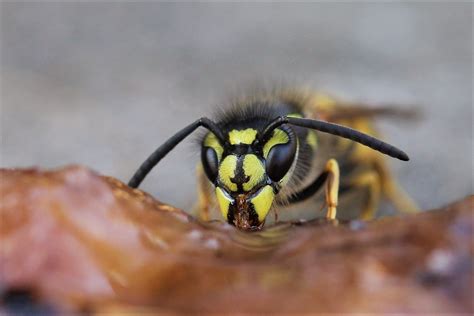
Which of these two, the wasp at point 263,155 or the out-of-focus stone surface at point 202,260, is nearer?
the out-of-focus stone surface at point 202,260

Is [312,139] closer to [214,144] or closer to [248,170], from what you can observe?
[214,144]

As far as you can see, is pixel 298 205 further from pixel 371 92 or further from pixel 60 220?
pixel 371 92

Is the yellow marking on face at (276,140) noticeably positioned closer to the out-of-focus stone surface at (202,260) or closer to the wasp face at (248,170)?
the wasp face at (248,170)

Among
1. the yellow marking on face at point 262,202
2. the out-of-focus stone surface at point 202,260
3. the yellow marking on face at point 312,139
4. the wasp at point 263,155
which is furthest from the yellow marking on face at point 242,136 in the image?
the out-of-focus stone surface at point 202,260

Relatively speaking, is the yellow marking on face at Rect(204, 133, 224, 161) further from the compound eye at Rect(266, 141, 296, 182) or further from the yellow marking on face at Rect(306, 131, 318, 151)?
the yellow marking on face at Rect(306, 131, 318, 151)

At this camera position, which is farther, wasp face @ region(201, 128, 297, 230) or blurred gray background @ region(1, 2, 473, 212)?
blurred gray background @ region(1, 2, 473, 212)

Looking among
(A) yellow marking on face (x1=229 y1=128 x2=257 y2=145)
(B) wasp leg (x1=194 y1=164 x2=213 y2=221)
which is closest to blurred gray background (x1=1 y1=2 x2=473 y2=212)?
(B) wasp leg (x1=194 y1=164 x2=213 y2=221)

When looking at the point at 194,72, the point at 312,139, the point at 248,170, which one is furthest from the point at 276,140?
the point at 194,72
